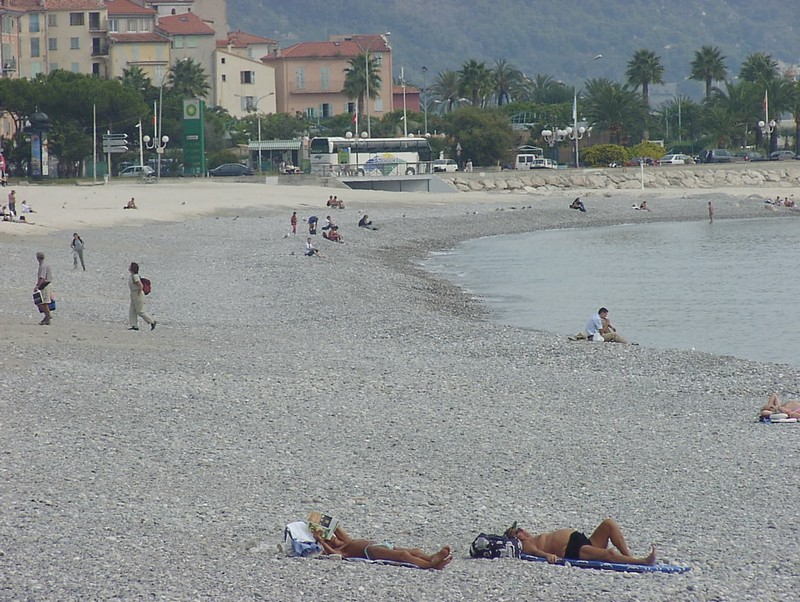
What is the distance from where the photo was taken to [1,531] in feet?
33.1

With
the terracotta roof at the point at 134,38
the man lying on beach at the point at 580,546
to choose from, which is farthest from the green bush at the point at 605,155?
the man lying on beach at the point at 580,546

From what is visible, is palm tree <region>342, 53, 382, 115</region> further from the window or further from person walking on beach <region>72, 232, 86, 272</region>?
person walking on beach <region>72, 232, 86, 272</region>

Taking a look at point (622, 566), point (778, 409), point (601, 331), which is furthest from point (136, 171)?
point (622, 566)

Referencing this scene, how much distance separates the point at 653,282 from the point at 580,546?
28.6 meters

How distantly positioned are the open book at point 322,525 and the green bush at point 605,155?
79.0 m

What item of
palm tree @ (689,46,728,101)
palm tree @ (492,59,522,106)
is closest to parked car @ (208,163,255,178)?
palm tree @ (689,46,728,101)

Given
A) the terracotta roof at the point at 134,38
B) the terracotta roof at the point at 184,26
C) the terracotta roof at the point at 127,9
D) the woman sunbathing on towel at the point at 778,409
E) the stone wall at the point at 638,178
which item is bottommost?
the woman sunbathing on towel at the point at 778,409

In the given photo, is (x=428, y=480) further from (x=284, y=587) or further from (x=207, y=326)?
(x=207, y=326)

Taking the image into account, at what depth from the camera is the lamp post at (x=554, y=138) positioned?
91.2 metres

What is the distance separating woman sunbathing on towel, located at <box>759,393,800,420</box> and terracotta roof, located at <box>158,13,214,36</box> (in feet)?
325

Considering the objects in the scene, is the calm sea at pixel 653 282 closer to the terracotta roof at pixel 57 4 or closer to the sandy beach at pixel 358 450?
the sandy beach at pixel 358 450

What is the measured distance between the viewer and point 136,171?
77125 mm

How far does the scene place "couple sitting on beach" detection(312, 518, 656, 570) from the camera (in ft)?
32.1

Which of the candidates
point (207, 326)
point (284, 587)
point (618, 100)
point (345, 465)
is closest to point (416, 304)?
point (207, 326)
